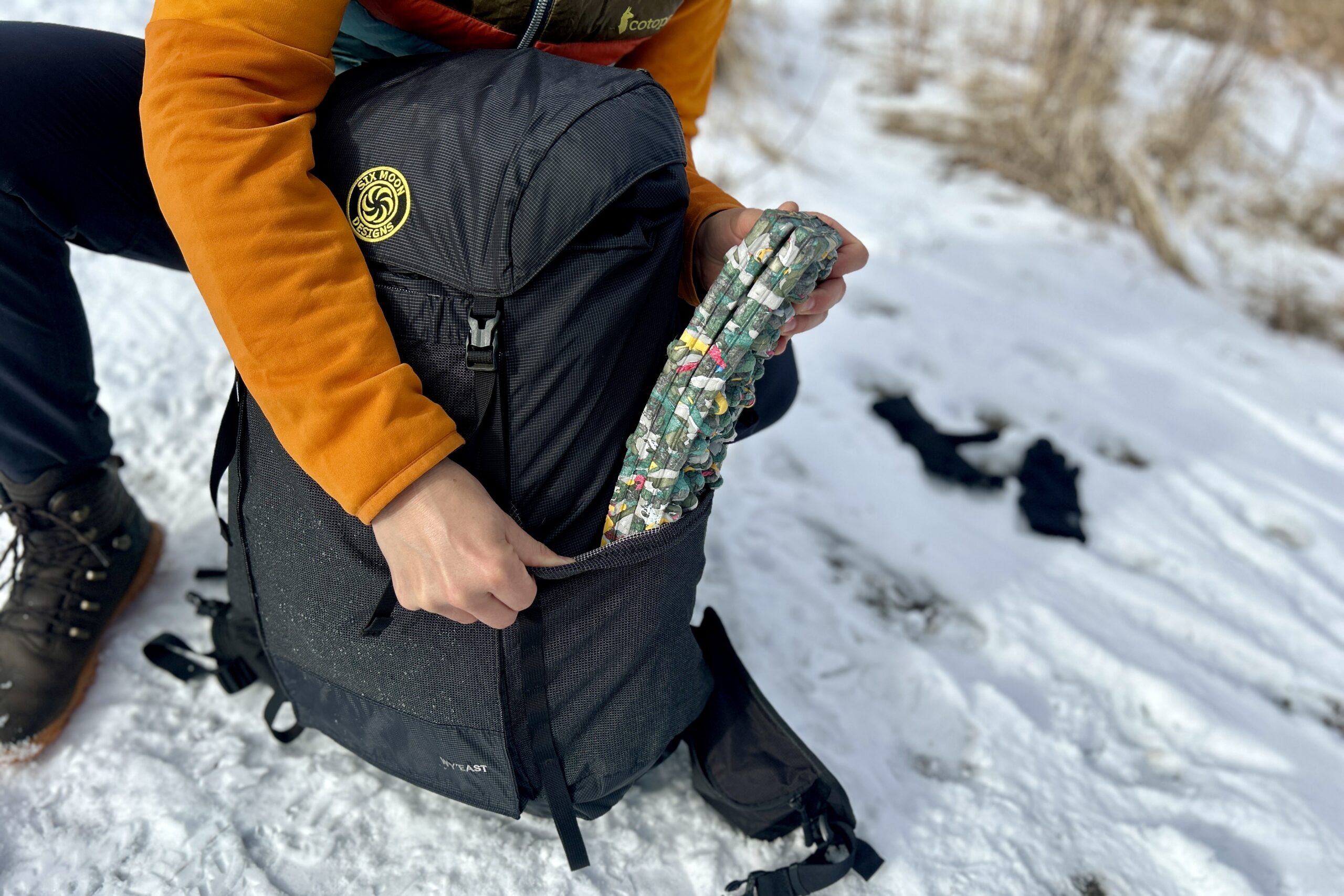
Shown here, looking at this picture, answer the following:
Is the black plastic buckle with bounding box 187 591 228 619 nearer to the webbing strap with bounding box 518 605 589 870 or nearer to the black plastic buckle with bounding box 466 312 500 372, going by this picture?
the webbing strap with bounding box 518 605 589 870

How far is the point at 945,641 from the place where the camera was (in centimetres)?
155

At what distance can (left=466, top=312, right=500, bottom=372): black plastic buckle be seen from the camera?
836mm

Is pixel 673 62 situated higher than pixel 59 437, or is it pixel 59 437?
pixel 673 62

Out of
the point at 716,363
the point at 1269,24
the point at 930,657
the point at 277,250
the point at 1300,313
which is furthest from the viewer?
the point at 1269,24

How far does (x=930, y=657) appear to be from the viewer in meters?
1.49

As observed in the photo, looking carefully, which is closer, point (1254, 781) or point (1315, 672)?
point (1254, 781)

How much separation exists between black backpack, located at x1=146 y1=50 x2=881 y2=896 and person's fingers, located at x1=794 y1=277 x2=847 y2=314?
6.3 inches

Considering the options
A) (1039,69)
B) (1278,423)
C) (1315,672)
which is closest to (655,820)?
(1315,672)

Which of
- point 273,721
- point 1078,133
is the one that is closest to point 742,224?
point 273,721

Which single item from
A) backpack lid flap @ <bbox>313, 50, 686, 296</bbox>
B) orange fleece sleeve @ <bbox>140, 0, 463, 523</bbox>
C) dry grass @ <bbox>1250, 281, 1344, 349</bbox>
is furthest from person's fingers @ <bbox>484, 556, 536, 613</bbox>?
dry grass @ <bbox>1250, 281, 1344, 349</bbox>

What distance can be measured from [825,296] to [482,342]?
15.2 inches

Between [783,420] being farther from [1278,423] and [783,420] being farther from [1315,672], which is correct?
[1278,423]

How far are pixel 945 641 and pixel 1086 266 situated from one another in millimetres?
2007

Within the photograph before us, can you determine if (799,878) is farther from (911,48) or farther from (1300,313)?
(911,48)
